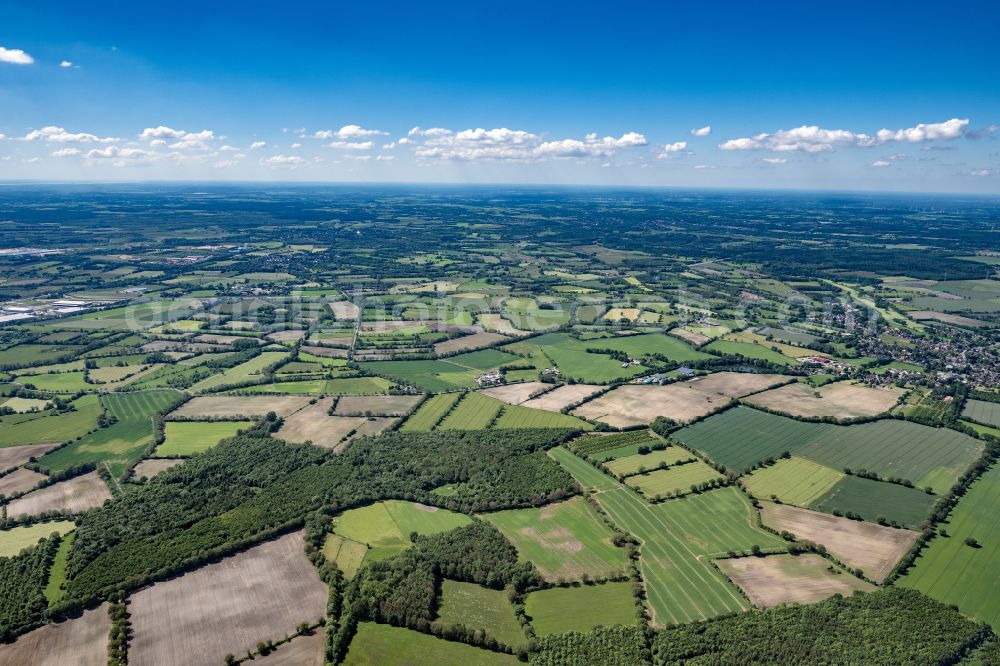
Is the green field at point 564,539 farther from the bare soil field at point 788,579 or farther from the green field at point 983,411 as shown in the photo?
the green field at point 983,411

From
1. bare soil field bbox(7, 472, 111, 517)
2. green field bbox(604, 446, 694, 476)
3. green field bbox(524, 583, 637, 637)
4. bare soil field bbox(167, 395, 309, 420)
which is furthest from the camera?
bare soil field bbox(167, 395, 309, 420)

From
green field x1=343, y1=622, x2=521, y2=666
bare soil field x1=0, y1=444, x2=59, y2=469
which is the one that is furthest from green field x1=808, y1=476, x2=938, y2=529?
bare soil field x1=0, y1=444, x2=59, y2=469

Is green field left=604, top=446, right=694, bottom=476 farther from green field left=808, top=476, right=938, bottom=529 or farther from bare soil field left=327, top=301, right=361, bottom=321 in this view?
bare soil field left=327, top=301, right=361, bottom=321

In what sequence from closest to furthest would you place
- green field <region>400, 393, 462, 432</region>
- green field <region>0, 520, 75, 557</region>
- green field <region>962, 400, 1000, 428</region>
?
green field <region>0, 520, 75, 557</region> < green field <region>400, 393, 462, 432</region> < green field <region>962, 400, 1000, 428</region>

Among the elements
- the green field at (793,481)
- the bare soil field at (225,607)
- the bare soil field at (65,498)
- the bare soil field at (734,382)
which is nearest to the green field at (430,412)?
the bare soil field at (225,607)

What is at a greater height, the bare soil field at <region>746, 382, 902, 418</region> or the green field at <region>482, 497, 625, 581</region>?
the bare soil field at <region>746, 382, 902, 418</region>

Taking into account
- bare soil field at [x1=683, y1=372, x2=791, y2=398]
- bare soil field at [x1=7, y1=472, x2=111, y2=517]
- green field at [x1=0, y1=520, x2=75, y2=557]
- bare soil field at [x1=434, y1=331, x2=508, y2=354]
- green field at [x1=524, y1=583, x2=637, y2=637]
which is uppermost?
bare soil field at [x1=434, y1=331, x2=508, y2=354]

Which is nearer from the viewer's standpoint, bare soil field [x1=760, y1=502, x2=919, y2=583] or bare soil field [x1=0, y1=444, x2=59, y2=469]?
bare soil field [x1=760, y1=502, x2=919, y2=583]
